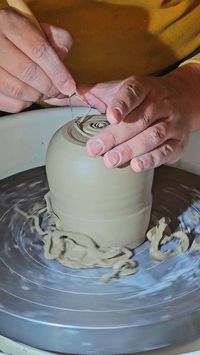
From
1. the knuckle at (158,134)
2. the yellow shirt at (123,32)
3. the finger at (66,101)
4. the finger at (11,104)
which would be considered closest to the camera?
the knuckle at (158,134)

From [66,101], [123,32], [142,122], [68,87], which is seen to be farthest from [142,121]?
[123,32]

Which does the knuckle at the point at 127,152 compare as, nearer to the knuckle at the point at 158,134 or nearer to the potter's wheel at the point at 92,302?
the knuckle at the point at 158,134

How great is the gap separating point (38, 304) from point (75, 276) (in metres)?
0.09

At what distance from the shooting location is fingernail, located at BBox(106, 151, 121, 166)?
984 millimetres

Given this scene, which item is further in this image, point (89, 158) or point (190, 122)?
point (190, 122)

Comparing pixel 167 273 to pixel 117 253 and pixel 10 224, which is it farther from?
pixel 10 224

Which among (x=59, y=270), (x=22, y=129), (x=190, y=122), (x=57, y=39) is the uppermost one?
(x=57, y=39)

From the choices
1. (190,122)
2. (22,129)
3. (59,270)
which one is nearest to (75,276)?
(59,270)

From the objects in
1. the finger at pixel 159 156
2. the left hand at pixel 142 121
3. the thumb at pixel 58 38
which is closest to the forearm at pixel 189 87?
the left hand at pixel 142 121

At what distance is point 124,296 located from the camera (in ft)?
3.34

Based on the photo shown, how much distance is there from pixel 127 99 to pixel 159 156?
125 millimetres

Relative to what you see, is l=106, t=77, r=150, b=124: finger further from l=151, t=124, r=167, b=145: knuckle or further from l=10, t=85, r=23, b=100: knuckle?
l=10, t=85, r=23, b=100: knuckle

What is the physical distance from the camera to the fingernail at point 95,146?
974 millimetres

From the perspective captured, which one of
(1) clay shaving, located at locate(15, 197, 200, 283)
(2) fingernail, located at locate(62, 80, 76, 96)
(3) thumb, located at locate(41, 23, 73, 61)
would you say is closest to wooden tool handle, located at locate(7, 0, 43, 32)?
(3) thumb, located at locate(41, 23, 73, 61)
